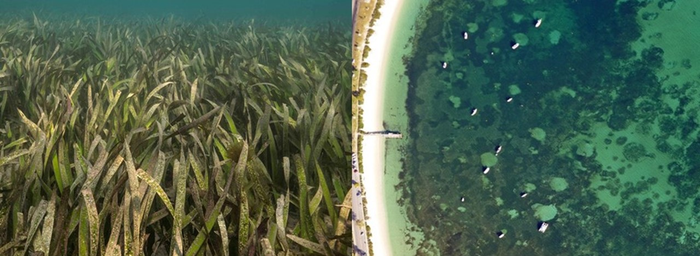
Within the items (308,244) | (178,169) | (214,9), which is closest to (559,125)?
(308,244)

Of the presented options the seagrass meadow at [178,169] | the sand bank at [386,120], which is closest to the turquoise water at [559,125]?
the sand bank at [386,120]

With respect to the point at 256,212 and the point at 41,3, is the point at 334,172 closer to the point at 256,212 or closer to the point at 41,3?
the point at 256,212

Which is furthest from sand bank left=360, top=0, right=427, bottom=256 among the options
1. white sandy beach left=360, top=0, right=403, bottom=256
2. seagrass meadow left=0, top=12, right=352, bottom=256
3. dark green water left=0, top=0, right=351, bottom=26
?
dark green water left=0, top=0, right=351, bottom=26

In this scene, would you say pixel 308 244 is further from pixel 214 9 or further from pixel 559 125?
pixel 214 9

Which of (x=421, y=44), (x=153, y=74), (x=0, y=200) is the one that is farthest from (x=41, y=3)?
(x=421, y=44)

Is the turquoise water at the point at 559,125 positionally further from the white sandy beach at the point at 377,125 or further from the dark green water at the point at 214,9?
the dark green water at the point at 214,9
